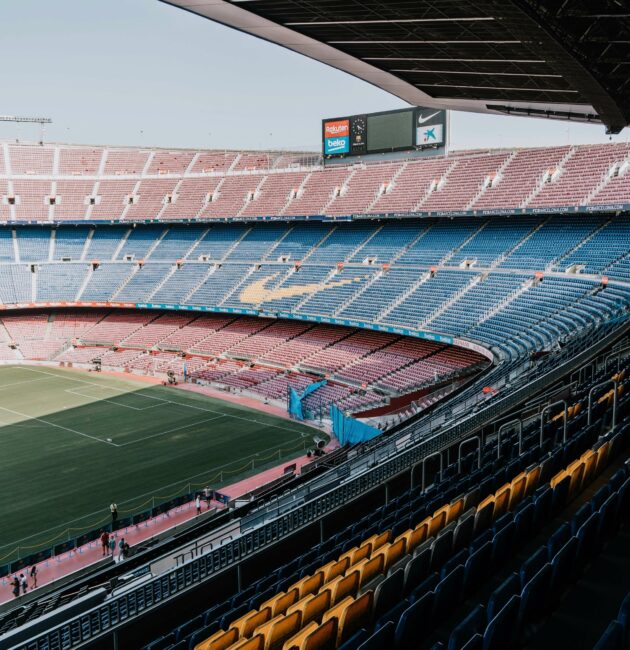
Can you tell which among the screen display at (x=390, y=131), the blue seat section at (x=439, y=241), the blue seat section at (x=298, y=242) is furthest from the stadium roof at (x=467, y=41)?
the blue seat section at (x=298, y=242)

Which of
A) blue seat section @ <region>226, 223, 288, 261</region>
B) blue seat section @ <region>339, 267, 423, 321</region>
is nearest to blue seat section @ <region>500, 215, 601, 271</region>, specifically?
blue seat section @ <region>339, 267, 423, 321</region>

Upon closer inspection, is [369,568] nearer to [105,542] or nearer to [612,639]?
[612,639]

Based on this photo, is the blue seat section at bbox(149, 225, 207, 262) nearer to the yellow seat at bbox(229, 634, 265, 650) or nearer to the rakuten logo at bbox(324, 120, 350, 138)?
the rakuten logo at bbox(324, 120, 350, 138)

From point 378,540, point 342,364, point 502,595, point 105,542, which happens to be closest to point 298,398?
point 342,364

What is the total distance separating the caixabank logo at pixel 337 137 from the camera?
59.0 meters

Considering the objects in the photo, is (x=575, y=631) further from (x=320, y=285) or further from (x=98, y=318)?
(x=98, y=318)

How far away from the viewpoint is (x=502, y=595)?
23.4 feet

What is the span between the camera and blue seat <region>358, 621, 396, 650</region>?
662cm

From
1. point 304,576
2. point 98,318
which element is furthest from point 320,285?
point 304,576

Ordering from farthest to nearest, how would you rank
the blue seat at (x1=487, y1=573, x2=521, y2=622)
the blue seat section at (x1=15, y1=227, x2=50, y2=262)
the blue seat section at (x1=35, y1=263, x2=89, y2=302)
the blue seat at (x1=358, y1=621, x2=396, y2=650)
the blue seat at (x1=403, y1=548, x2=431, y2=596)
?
the blue seat section at (x1=15, y1=227, x2=50, y2=262) → the blue seat section at (x1=35, y1=263, x2=89, y2=302) → the blue seat at (x1=403, y1=548, x2=431, y2=596) → the blue seat at (x1=487, y1=573, x2=521, y2=622) → the blue seat at (x1=358, y1=621, x2=396, y2=650)

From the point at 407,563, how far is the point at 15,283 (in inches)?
2421

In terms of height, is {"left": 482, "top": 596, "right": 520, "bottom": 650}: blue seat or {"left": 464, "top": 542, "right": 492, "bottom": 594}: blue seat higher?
{"left": 482, "top": 596, "right": 520, "bottom": 650}: blue seat

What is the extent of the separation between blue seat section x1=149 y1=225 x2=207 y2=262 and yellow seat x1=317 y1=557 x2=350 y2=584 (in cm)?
5576

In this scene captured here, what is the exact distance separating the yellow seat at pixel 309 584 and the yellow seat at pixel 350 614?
1.54 m
